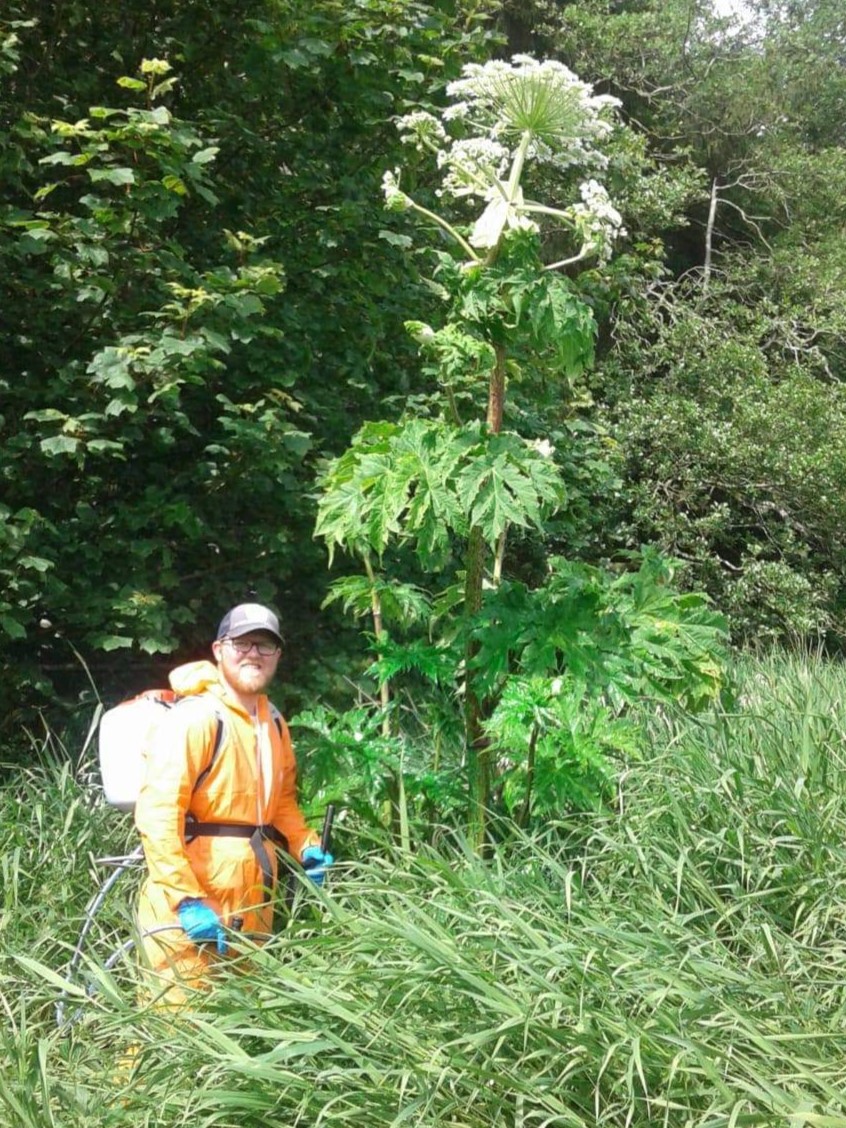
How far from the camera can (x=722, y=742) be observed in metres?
4.32

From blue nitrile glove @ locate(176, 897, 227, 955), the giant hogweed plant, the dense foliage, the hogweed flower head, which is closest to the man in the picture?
blue nitrile glove @ locate(176, 897, 227, 955)

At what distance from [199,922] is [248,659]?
78 cm

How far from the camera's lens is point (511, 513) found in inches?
141

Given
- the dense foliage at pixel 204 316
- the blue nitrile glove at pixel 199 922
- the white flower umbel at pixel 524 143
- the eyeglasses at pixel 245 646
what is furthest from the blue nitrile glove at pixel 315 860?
the white flower umbel at pixel 524 143

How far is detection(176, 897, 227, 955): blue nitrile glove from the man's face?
0.66 meters

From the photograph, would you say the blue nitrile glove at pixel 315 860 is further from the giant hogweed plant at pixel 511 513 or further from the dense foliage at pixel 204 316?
the dense foliage at pixel 204 316

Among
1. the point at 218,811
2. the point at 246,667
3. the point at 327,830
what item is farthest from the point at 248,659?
the point at 327,830

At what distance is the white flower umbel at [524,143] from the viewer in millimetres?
3842

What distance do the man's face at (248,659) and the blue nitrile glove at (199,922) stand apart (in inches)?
25.8

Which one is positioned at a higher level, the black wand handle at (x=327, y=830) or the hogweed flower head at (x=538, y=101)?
the hogweed flower head at (x=538, y=101)

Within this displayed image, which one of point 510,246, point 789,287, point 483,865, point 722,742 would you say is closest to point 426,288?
point 510,246

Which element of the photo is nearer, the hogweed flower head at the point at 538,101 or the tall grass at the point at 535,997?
the tall grass at the point at 535,997

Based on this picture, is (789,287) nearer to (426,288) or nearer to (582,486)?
(582,486)

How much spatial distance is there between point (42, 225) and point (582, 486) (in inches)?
180
